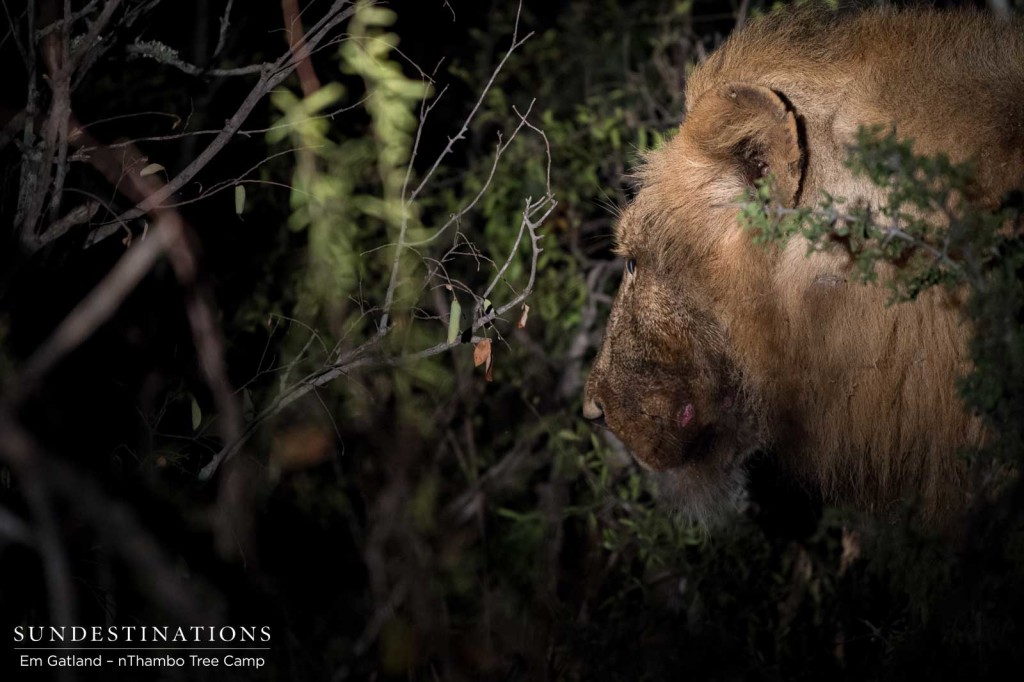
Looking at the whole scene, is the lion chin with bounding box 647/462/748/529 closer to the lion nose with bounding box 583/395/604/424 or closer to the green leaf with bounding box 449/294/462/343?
the lion nose with bounding box 583/395/604/424

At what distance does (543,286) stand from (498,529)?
3.58 ft

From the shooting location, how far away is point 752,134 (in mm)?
2664

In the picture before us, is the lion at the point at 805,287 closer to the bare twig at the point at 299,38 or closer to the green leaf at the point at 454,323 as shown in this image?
the green leaf at the point at 454,323

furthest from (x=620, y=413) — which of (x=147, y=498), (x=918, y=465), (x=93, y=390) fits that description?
(x=93, y=390)

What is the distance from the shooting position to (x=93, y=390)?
3535mm

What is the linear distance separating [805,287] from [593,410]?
2.83 feet

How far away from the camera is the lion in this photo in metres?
2.54

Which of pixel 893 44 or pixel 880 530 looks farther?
pixel 893 44

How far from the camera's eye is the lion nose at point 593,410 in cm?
326

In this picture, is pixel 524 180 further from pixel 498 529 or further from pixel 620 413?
pixel 620 413

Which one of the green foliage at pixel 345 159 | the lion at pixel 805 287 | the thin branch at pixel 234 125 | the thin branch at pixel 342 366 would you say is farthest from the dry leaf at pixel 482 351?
the thin branch at pixel 234 125

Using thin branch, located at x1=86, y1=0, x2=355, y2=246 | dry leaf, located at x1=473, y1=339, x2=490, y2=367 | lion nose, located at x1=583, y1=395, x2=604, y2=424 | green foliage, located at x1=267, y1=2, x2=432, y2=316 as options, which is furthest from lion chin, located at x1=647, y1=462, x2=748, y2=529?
thin branch, located at x1=86, y1=0, x2=355, y2=246

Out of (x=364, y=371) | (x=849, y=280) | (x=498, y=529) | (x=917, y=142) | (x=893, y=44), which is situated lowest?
(x=498, y=529)

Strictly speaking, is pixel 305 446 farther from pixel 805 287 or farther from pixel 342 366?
pixel 805 287
